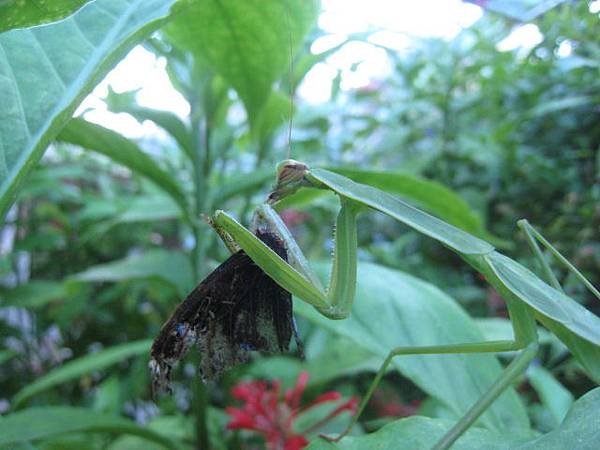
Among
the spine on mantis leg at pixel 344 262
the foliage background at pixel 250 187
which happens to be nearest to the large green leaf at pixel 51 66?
the foliage background at pixel 250 187

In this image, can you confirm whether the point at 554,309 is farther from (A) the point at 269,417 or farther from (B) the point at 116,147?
(B) the point at 116,147

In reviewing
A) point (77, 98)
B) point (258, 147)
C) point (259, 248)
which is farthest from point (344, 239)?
point (258, 147)

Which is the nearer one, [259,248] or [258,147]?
[259,248]

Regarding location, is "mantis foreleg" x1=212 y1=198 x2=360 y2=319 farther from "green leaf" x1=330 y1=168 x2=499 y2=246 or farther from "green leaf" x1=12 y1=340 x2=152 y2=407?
"green leaf" x1=12 y1=340 x2=152 y2=407

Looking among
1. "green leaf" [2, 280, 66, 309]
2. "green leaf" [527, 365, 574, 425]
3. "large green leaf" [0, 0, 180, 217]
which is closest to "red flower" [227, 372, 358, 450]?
"green leaf" [527, 365, 574, 425]

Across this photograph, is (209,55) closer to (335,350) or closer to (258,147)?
(258,147)

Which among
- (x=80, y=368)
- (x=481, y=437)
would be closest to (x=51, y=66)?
(x=481, y=437)

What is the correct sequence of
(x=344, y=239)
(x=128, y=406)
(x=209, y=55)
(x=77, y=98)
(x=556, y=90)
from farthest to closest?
(x=128, y=406) < (x=556, y=90) < (x=209, y=55) < (x=344, y=239) < (x=77, y=98)
